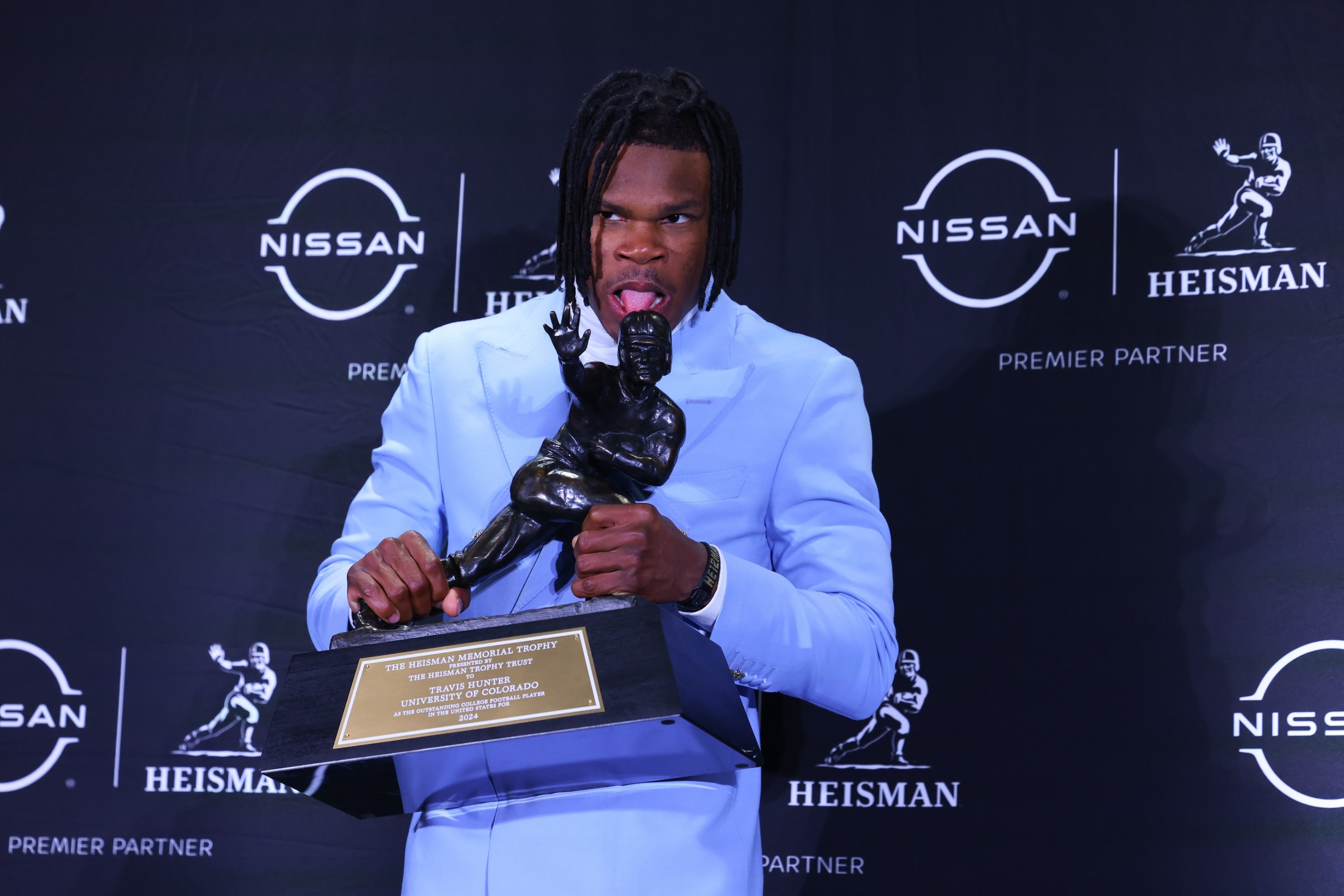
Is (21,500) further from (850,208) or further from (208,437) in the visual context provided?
(850,208)

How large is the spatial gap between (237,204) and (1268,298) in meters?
1.98

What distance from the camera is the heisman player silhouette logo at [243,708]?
2.73 metres

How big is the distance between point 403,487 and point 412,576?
1.12 feet

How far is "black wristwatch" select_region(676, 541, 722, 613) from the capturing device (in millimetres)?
1517

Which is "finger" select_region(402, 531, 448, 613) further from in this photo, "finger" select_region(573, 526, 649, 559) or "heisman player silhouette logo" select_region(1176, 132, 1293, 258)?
"heisman player silhouette logo" select_region(1176, 132, 1293, 258)

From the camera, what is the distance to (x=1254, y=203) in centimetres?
251

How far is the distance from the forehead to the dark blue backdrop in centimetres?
98

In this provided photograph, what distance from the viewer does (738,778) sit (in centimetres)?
170

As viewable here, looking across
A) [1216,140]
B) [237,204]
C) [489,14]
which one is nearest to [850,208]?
[1216,140]

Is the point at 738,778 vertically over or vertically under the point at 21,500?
under

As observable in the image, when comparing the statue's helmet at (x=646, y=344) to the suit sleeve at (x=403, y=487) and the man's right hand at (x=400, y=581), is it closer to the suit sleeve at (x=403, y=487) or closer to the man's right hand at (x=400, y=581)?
the man's right hand at (x=400, y=581)

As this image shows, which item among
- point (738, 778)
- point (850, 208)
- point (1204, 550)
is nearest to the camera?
point (738, 778)

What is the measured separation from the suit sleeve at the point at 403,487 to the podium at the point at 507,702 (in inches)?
12.4

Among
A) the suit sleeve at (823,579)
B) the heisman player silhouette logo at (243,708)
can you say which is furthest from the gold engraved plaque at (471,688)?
the heisman player silhouette logo at (243,708)
